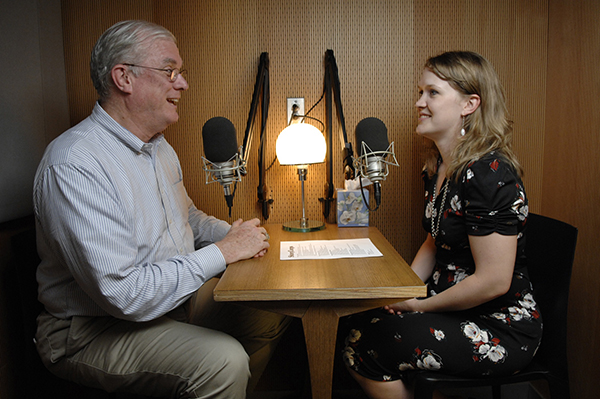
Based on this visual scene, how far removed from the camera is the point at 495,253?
3.80 feet

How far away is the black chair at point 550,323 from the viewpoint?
3.82 feet

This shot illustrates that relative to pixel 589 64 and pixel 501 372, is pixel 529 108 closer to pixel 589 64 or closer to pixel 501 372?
pixel 589 64

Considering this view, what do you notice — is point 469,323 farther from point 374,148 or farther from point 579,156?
point 579,156

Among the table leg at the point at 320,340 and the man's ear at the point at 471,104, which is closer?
the table leg at the point at 320,340

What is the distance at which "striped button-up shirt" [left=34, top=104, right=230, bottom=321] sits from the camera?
3.56ft

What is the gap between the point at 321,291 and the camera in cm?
106

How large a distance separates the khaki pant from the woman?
15.9 inches

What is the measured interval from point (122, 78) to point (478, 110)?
1180 millimetres

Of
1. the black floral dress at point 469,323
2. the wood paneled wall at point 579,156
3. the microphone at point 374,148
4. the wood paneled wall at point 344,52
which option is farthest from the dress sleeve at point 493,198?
the wood paneled wall at point 344,52

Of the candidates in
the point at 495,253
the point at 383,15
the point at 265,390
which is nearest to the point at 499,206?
the point at 495,253

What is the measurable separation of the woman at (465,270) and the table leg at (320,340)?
0.15 m

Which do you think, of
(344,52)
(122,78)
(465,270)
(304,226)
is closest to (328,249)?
(304,226)

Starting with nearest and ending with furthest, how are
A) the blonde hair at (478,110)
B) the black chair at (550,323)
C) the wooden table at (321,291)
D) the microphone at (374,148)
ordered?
the wooden table at (321,291), the black chair at (550,323), the blonde hair at (478,110), the microphone at (374,148)

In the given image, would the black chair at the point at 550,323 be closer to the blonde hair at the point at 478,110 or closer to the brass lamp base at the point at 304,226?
the blonde hair at the point at 478,110
